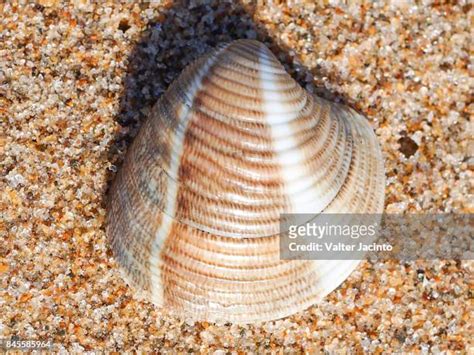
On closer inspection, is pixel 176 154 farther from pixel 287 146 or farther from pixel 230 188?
pixel 287 146

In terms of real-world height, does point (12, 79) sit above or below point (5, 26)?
below

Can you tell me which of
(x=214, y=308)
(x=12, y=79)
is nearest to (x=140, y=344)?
(x=214, y=308)

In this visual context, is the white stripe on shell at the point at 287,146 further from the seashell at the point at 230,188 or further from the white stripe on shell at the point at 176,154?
the white stripe on shell at the point at 176,154

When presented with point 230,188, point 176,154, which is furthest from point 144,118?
point 230,188

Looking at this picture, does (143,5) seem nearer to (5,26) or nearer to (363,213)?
(5,26)

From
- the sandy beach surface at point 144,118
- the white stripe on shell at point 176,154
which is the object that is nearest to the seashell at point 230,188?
the white stripe on shell at point 176,154

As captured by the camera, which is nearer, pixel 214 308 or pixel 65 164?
pixel 214 308
